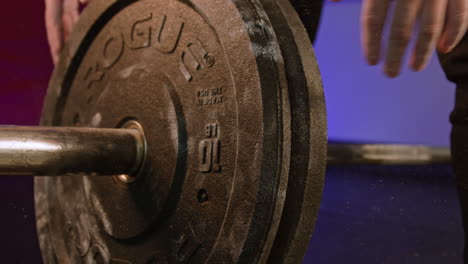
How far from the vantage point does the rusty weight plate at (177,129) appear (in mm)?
512

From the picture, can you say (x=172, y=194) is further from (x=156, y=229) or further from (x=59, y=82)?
(x=59, y=82)

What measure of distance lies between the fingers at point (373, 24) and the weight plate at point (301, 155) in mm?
70

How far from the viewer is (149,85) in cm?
66

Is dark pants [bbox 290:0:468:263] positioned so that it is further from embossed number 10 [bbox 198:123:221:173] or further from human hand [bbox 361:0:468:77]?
embossed number 10 [bbox 198:123:221:173]

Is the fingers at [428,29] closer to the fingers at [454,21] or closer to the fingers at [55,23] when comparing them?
the fingers at [454,21]

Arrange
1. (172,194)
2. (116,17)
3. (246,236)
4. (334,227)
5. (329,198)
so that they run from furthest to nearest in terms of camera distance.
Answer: (329,198) → (334,227) → (116,17) → (172,194) → (246,236)

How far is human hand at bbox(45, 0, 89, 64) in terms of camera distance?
88 centimetres

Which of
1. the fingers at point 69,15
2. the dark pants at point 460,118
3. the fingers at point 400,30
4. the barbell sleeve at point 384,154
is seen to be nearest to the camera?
the fingers at point 400,30

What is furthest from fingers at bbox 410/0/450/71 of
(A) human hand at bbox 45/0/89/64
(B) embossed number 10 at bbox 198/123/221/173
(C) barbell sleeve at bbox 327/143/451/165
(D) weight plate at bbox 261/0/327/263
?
(C) barbell sleeve at bbox 327/143/451/165

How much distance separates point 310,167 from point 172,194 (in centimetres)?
19

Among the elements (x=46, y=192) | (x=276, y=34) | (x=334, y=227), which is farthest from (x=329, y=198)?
(x=276, y=34)

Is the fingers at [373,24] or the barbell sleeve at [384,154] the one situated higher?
the fingers at [373,24]

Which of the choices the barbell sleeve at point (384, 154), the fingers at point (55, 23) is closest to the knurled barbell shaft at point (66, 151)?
the fingers at point (55, 23)

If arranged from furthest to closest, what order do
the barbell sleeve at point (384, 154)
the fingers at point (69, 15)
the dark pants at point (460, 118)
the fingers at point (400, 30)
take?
1. the barbell sleeve at point (384, 154)
2. the fingers at point (69, 15)
3. the dark pants at point (460, 118)
4. the fingers at point (400, 30)
